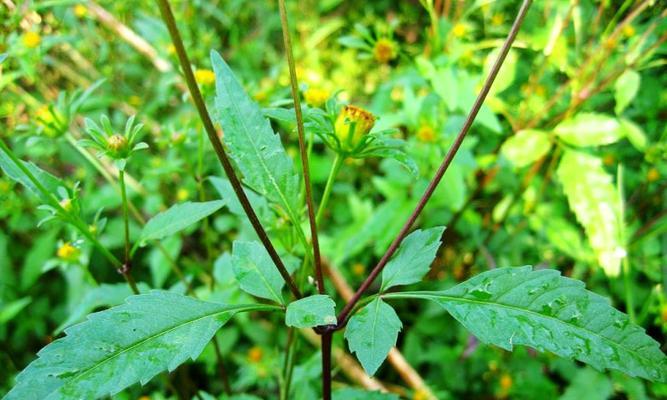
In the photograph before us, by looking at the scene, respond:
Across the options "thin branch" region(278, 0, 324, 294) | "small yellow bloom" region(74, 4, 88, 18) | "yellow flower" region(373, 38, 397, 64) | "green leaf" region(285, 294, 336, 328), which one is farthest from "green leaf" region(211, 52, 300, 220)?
"small yellow bloom" region(74, 4, 88, 18)

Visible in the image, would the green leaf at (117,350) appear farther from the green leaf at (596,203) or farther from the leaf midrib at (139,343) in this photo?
the green leaf at (596,203)

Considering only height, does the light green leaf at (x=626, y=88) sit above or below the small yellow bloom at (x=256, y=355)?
above

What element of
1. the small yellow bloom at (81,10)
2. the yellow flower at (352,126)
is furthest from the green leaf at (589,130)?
the small yellow bloom at (81,10)

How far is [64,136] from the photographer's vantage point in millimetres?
1278

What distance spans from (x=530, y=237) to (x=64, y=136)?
167 cm

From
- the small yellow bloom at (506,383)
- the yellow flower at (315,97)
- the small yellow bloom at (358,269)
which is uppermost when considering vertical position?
the yellow flower at (315,97)

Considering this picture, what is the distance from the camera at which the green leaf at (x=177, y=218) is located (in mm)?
908

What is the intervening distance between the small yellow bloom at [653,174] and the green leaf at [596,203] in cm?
26

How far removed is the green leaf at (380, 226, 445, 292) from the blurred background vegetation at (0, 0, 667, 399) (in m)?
0.53

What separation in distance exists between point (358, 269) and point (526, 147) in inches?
30.0

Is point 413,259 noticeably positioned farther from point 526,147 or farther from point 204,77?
point 526,147

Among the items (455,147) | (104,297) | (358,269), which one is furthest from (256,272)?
(358,269)

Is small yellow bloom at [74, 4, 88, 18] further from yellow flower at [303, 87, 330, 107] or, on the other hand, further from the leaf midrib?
the leaf midrib

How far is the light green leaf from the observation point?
143cm
